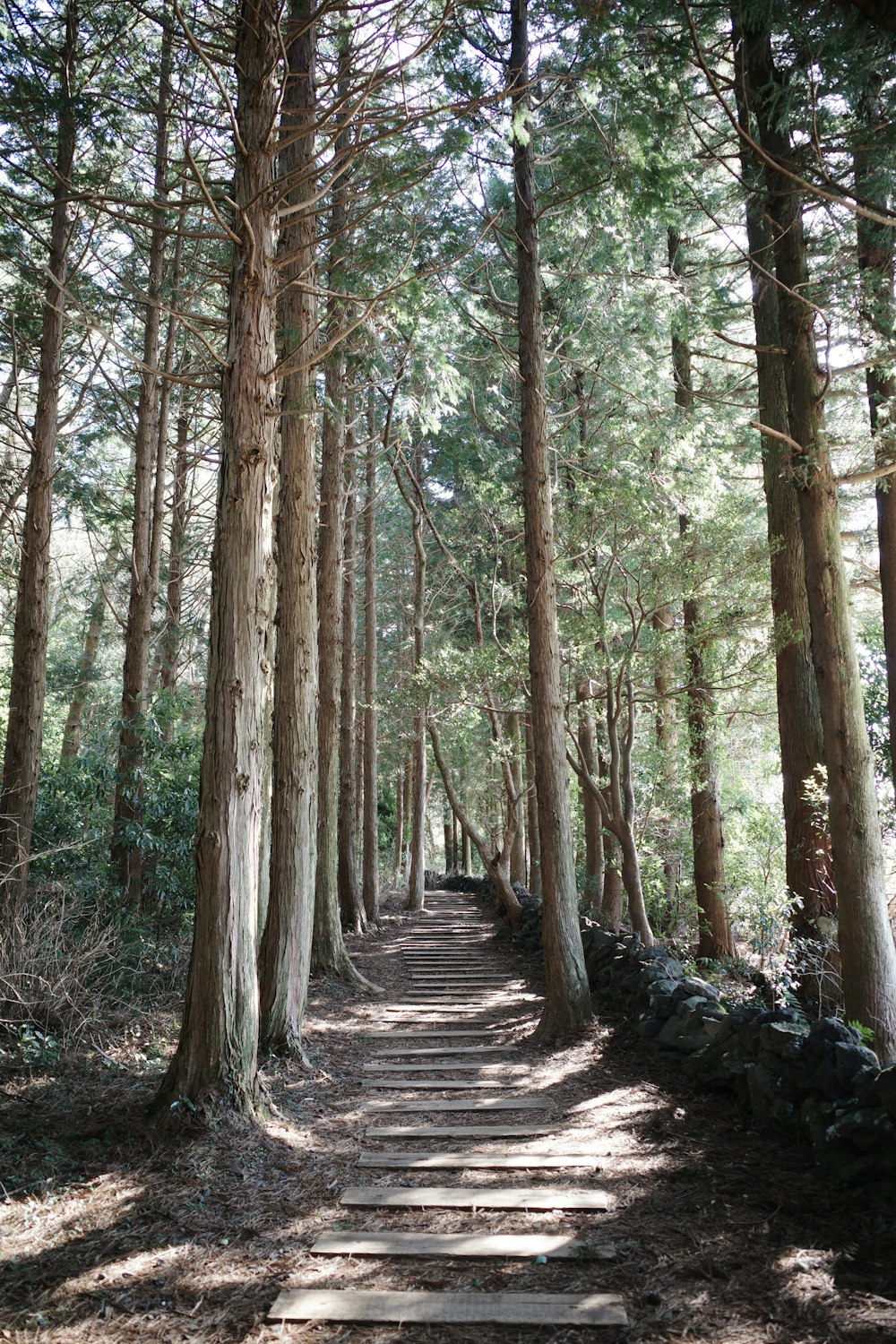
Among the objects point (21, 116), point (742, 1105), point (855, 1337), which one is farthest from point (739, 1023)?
point (21, 116)

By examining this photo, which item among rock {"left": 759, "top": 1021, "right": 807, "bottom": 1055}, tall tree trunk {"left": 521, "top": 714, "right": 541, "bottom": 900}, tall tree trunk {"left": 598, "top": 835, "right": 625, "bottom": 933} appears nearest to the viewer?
rock {"left": 759, "top": 1021, "right": 807, "bottom": 1055}

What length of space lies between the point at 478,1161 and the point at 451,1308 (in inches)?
54.8

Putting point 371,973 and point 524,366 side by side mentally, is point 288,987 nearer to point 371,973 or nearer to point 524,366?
point 371,973

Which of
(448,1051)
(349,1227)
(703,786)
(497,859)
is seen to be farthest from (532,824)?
(349,1227)

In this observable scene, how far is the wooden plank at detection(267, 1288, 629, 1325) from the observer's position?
8.48ft

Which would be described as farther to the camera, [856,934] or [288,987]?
[288,987]

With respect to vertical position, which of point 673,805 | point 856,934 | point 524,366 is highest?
point 524,366

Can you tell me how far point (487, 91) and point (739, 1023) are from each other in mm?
8013

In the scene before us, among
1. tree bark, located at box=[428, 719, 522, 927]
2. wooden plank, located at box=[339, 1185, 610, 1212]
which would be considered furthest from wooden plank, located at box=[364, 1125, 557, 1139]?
tree bark, located at box=[428, 719, 522, 927]

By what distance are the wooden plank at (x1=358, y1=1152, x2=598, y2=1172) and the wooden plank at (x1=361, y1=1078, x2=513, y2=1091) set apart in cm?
136

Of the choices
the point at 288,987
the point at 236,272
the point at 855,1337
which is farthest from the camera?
the point at 288,987

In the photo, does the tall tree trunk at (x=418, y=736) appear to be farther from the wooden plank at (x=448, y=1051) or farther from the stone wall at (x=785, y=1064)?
the stone wall at (x=785, y=1064)

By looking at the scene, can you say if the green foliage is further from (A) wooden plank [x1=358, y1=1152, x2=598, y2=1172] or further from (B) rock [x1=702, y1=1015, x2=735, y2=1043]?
(B) rock [x1=702, y1=1015, x2=735, y2=1043]

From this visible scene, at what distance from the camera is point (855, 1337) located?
238 cm
